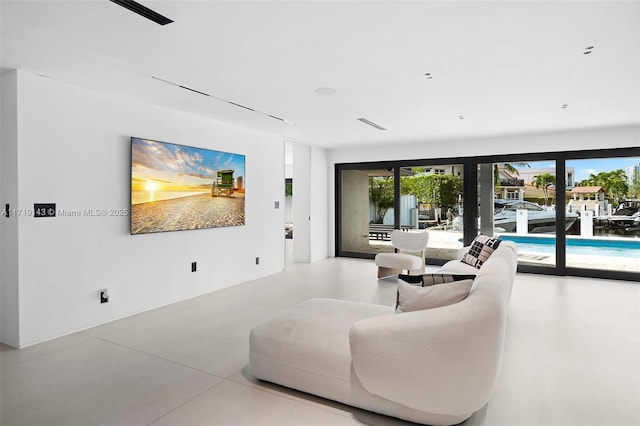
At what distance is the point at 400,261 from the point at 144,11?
4.66 meters

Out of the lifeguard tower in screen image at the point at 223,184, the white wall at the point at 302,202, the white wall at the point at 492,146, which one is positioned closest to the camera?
the lifeguard tower in screen image at the point at 223,184

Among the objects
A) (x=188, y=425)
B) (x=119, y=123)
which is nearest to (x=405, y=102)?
(x=119, y=123)

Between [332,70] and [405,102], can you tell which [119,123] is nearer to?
[332,70]

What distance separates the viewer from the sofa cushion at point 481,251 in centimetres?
464

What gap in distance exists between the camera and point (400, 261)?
5.82 meters

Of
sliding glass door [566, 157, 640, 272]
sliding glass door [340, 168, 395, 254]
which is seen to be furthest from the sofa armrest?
sliding glass door [340, 168, 395, 254]

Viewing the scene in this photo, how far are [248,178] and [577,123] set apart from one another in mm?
5040

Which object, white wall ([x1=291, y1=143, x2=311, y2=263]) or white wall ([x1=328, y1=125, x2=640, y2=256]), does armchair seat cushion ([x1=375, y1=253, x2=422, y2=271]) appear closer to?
white wall ([x1=291, y1=143, x2=311, y2=263])

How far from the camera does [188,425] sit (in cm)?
216

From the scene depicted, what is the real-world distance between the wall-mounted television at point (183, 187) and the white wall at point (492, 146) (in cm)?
311

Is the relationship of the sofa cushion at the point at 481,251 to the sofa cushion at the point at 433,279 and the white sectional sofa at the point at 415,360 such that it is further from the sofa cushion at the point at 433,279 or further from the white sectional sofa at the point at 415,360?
the white sectional sofa at the point at 415,360

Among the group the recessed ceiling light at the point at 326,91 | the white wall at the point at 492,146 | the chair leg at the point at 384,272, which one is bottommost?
the chair leg at the point at 384,272

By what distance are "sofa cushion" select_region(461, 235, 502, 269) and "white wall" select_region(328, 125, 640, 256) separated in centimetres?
263

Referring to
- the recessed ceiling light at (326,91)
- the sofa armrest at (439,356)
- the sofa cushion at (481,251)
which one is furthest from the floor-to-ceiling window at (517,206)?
the sofa armrest at (439,356)
